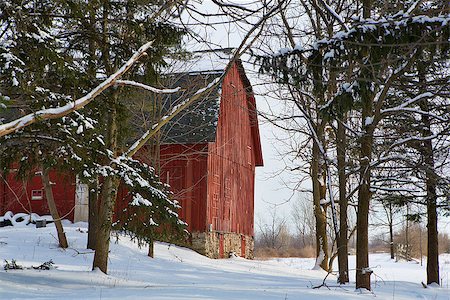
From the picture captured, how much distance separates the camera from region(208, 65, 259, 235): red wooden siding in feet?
71.8

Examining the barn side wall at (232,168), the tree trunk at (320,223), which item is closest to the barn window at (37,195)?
the barn side wall at (232,168)

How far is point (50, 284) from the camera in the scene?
8414mm

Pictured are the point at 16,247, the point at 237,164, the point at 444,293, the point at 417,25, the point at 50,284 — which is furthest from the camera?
the point at 237,164

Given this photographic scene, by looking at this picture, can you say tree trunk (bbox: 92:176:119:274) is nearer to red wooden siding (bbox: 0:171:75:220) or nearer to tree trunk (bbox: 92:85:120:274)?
tree trunk (bbox: 92:85:120:274)

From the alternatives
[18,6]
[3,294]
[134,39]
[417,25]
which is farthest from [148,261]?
[417,25]

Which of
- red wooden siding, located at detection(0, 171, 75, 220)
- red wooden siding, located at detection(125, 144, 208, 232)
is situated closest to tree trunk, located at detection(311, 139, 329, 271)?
red wooden siding, located at detection(125, 144, 208, 232)

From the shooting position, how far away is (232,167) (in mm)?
24141

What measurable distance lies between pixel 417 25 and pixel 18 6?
5286 millimetres

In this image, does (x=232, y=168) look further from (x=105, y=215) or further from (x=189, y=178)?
(x=105, y=215)

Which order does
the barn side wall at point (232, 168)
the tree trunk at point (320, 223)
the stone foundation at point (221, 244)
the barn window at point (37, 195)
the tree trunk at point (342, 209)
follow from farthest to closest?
1. the barn window at point (37, 195)
2. the barn side wall at point (232, 168)
3. the stone foundation at point (221, 244)
4. the tree trunk at point (320, 223)
5. the tree trunk at point (342, 209)

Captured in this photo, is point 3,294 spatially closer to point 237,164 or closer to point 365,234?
point 365,234

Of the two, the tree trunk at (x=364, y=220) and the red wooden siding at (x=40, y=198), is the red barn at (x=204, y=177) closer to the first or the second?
the red wooden siding at (x=40, y=198)

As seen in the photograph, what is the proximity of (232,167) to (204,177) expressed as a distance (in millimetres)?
3398

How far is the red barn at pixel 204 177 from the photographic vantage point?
67.3 ft
